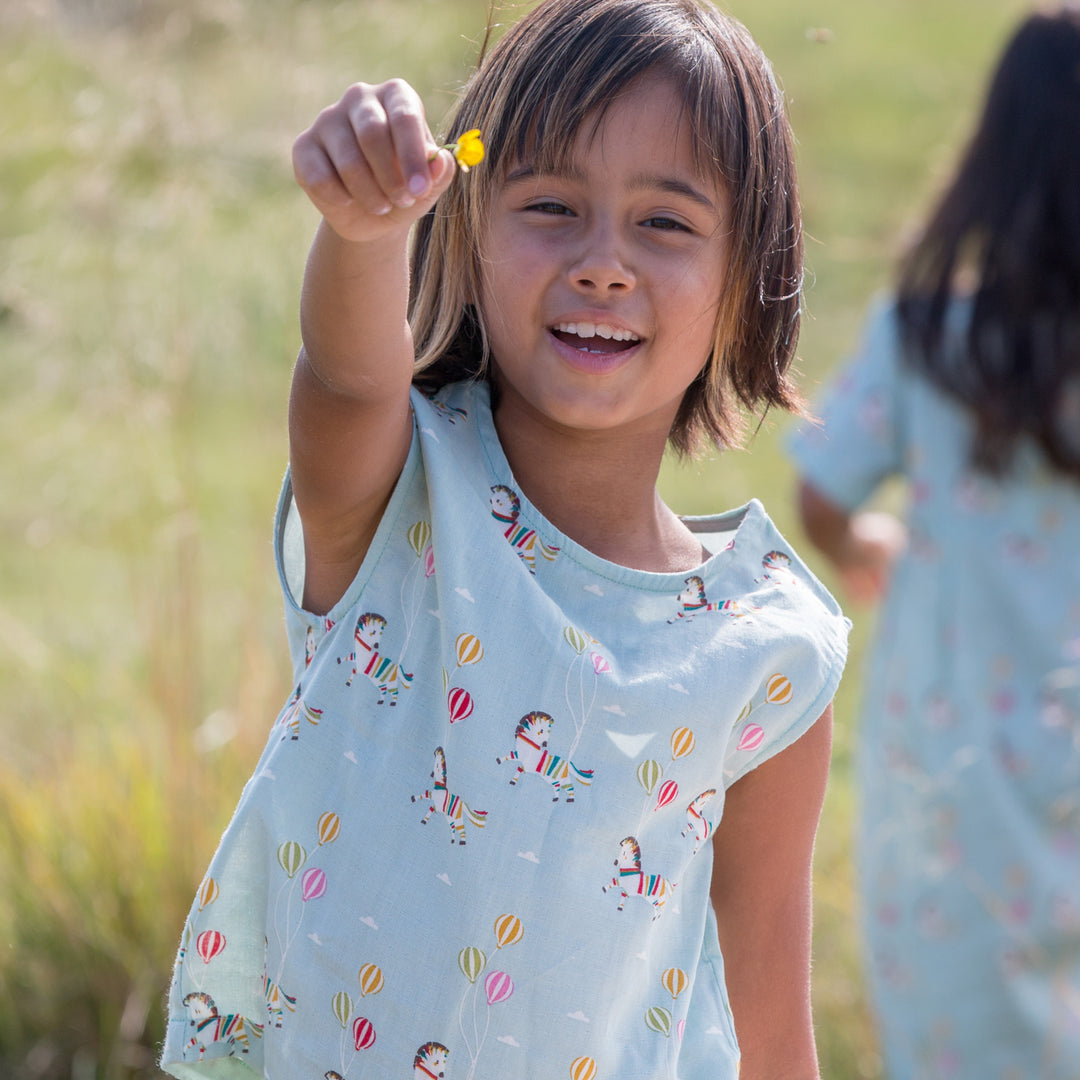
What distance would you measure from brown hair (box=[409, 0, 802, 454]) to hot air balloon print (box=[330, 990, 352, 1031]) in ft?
1.97

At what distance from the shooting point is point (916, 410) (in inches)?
114

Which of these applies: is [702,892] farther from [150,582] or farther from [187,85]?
[187,85]

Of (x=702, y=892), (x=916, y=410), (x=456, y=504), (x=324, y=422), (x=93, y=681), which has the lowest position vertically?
(x=93, y=681)

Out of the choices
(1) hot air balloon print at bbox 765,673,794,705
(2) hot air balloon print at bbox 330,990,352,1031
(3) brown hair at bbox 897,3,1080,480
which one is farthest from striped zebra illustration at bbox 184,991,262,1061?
(3) brown hair at bbox 897,3,1080,480

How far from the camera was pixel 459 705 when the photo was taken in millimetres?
1312

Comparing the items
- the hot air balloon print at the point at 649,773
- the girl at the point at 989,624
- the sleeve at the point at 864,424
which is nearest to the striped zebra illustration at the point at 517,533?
the hot air balloon print at the point at 649,773

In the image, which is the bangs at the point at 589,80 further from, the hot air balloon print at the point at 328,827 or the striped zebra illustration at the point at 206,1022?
the striped zebra illustration at the point at 206,1022

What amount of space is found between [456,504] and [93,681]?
3.09 m

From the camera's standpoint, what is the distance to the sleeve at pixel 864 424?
2949 mm

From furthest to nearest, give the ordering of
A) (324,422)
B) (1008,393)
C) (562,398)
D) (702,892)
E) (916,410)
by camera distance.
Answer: (916,410), (1008,393), (702,892), (562,398), (324,422)

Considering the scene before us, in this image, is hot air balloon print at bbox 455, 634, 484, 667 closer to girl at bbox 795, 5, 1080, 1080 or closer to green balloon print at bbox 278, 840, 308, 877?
green balloon print at bbox 278, 840, 308, 877

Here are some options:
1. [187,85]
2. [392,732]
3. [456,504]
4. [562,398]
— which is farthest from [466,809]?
[187,85]

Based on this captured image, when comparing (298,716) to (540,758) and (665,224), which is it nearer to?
(540,758)

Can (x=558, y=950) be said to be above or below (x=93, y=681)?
above
